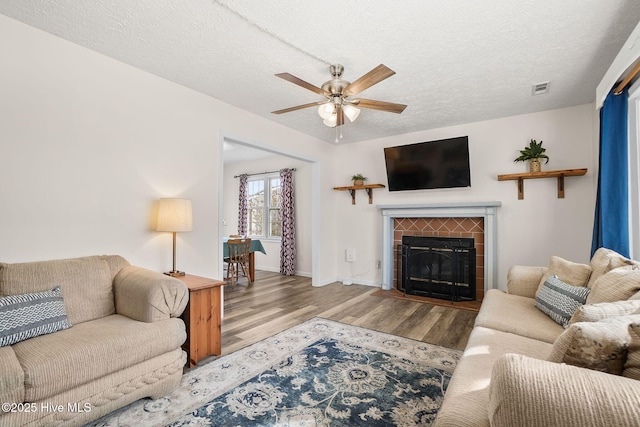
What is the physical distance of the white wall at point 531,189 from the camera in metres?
3.57

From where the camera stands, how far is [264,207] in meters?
6.91

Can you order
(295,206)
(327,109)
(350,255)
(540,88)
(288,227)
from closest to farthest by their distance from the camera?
(327,109), (540,88), (350,255), (288,227), (295,206)

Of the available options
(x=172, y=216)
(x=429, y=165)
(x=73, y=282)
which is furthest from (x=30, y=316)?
(x=429, y=165)

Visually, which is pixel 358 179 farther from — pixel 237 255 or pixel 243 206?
pixel 243 206

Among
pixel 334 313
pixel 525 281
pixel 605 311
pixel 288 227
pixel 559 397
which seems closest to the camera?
pixel 559 397

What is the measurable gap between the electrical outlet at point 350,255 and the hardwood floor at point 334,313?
Answer: 0.47 m

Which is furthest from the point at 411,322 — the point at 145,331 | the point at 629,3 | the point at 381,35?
the point at 629,3

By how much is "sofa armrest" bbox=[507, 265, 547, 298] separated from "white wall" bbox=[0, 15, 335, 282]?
2.94 m

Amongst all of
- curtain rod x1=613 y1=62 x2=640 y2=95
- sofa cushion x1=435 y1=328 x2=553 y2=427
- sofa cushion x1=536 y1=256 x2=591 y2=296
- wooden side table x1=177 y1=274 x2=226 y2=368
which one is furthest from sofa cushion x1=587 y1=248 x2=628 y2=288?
wooden side table x1=177 y1=274 x2=226 y2=368

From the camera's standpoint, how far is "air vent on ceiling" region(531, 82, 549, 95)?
3002 mm

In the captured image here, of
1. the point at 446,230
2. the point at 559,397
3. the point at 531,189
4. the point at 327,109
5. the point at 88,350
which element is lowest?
the point at 88,350

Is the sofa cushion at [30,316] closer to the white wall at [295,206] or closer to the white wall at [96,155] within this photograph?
the white wall at [96,155]

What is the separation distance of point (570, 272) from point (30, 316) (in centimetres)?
354

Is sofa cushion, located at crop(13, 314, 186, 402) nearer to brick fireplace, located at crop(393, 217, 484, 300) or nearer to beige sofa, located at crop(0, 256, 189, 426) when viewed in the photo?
beige sofa, located at crop(0, 256, 189, 426)
